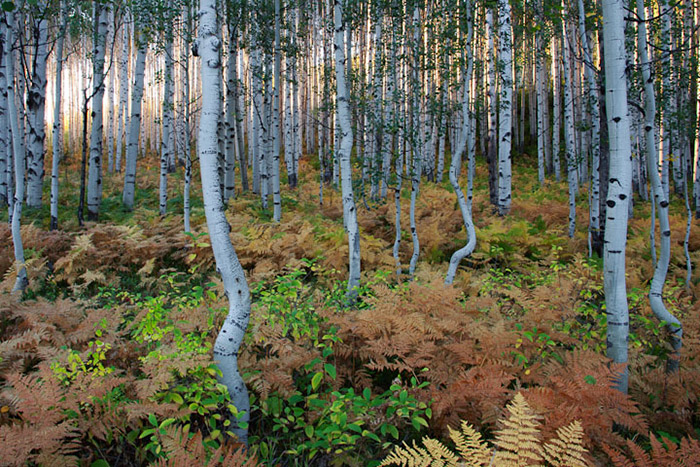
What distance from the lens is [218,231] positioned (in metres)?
2.84

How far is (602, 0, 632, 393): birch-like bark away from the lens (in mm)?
3012

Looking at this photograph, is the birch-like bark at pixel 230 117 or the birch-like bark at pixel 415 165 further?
the birch-like bark at pixel 230 117

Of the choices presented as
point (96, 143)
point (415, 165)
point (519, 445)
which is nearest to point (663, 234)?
point (519, 445)

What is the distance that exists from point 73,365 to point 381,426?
7.45ft

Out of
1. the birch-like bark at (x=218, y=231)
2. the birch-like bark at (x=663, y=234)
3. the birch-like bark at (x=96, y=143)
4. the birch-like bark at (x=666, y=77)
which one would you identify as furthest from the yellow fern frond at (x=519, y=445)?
the birch-like bark at (x=96, y=143)

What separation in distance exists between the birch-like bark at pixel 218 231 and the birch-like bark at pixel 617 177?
9.26 ft

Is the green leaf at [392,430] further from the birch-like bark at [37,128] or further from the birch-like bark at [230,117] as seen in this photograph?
the birch-like bark at [37,128]

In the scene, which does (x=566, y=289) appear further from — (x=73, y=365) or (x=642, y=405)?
(x=73, y=365)

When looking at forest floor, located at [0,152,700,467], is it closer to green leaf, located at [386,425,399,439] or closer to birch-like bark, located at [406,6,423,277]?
green leaf, located at [386,425,399,439]

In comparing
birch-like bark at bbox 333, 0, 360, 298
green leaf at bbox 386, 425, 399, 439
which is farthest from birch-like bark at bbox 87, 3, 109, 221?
green leaf at bbox 386, 425, 399, 439

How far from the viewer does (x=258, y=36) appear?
11.8 meters

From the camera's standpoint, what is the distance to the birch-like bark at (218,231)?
9.32 feet

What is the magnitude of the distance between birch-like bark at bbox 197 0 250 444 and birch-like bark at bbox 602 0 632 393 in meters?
2.82

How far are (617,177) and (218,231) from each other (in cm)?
303
